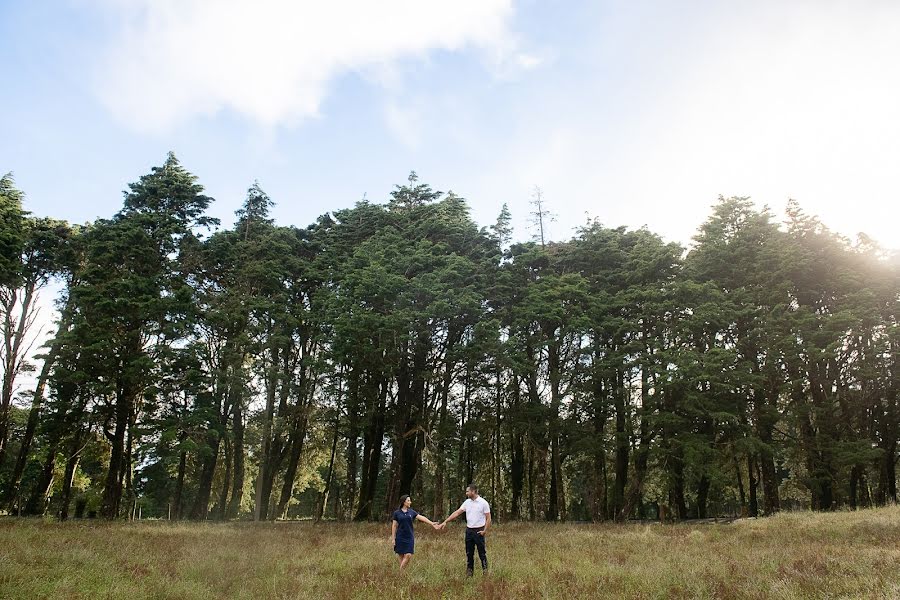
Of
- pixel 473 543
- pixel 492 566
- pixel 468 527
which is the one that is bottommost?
pixel 492 566

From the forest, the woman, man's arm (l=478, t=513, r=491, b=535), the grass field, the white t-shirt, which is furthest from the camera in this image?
the forest

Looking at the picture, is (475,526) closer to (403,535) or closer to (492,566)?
(492,566)

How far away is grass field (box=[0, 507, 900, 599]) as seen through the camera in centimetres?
906

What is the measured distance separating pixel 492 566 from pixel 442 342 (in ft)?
61.8

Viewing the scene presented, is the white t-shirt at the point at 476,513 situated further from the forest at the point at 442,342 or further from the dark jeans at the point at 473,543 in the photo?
the forest at the point at 442,342

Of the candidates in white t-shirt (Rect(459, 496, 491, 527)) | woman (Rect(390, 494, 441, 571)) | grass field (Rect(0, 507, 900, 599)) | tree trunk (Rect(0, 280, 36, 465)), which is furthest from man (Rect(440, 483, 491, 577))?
tree trunk (Rect(0, 280, 36, 465))

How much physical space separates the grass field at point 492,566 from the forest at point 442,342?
10814 millimetres

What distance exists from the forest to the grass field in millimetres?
10814

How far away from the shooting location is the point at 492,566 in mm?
12344

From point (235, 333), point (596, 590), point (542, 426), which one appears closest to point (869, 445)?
point (542, 426)

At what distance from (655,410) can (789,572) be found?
21.0 m

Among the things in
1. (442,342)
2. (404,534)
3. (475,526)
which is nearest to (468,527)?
(475,526)

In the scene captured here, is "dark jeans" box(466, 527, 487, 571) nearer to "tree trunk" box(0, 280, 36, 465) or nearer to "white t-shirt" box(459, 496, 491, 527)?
"white t-shirt" box(459, 496, 491, 527)

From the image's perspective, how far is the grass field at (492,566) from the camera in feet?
29.7
